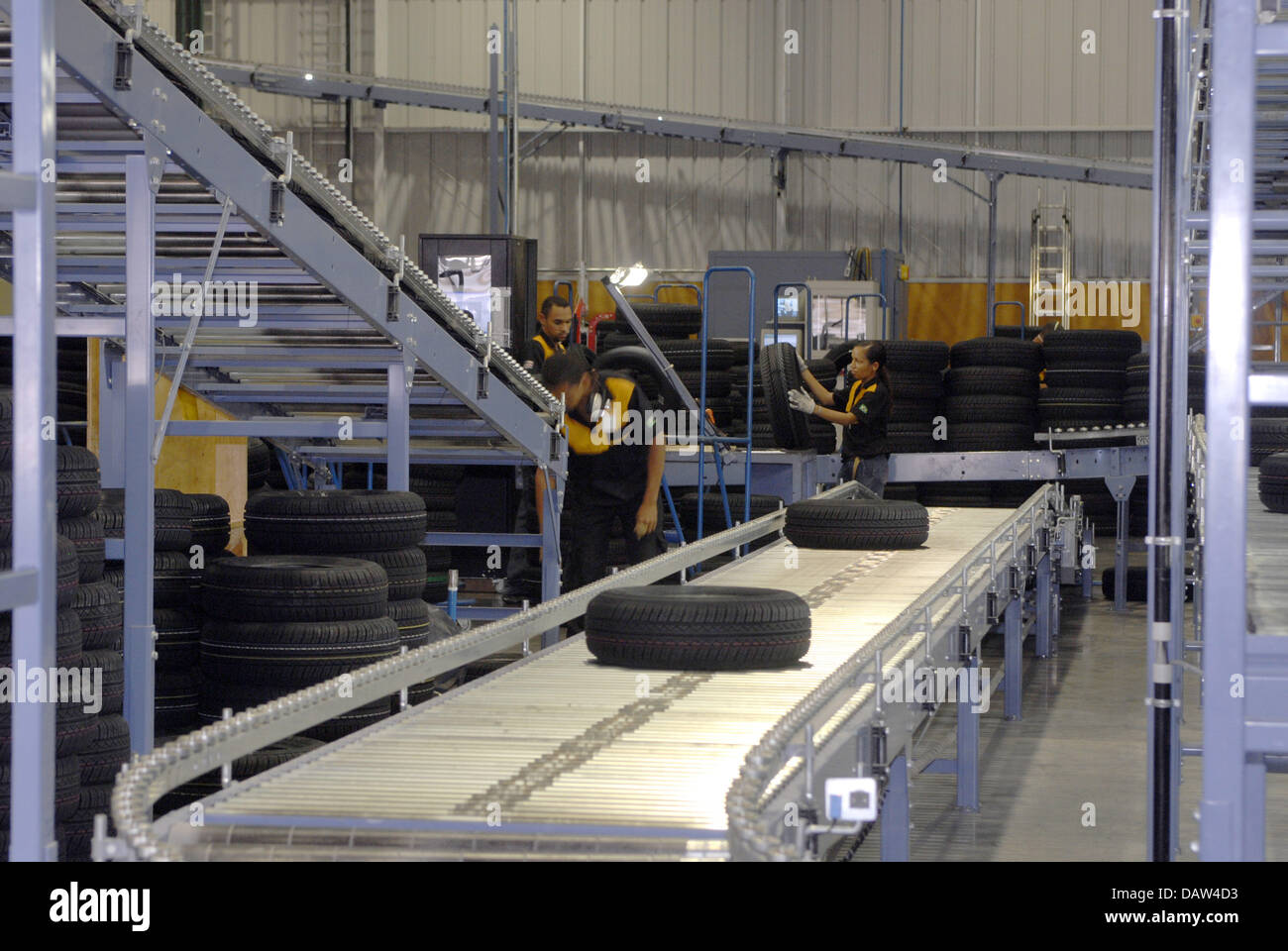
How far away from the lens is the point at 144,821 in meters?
2.60

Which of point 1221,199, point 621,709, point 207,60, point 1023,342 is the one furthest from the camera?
point 207,60

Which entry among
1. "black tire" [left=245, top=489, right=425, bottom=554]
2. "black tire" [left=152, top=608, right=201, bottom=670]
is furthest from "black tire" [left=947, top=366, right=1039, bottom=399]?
"black tire" [left=152, top=608, right=201, bottom=670]

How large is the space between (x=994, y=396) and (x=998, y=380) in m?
0.14

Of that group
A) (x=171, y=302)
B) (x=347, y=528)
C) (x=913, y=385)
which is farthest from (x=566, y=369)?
(x=913, y=385)

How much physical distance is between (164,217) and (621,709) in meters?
3.74

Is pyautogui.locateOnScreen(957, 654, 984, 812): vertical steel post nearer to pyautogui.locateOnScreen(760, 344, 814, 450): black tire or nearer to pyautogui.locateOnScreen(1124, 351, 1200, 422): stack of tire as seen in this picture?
pyautogui.locateOnScreen(760, 344, 814, 450): black tire

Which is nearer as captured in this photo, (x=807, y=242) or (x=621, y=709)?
(x=621, y=709)

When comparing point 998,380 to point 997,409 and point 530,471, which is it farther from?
point 530,471

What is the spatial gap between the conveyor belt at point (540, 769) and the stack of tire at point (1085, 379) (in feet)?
27.7

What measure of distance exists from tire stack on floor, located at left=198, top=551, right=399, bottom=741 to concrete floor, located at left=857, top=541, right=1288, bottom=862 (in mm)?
2151

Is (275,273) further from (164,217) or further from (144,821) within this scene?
(144,821)

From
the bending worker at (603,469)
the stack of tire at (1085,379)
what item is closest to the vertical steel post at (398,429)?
the bending worker at (603,469)

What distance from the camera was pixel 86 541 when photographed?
5258mm
